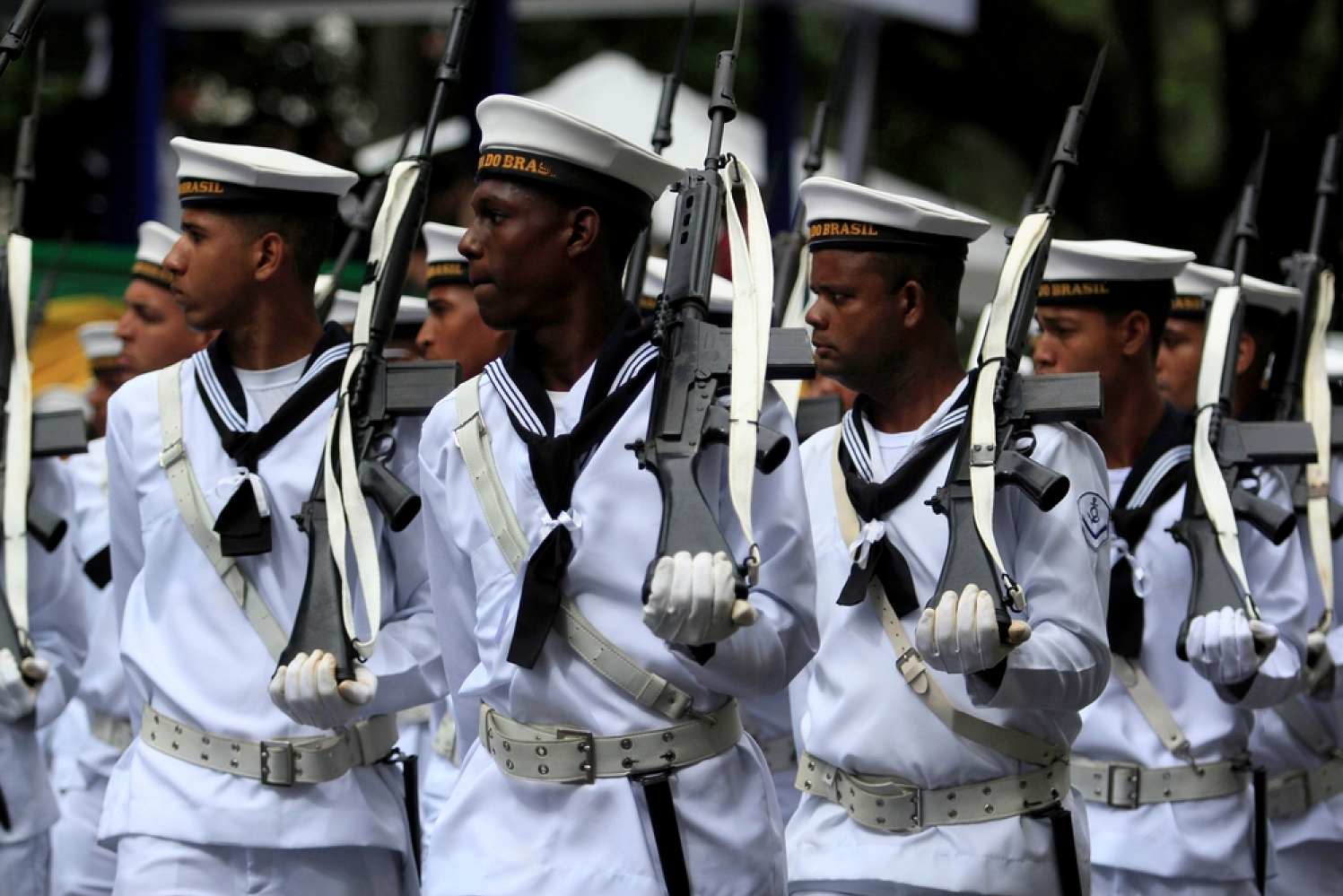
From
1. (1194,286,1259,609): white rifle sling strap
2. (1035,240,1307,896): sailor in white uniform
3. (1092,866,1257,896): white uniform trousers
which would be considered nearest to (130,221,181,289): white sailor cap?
(1035,240,1307,896): sailor in white uniform

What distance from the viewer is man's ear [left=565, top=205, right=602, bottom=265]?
4.31 meters

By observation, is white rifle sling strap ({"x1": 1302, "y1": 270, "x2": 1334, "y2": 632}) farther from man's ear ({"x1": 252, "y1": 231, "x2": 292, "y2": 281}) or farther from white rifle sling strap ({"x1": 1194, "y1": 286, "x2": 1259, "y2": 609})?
man's ear ({"x1": 252, "y1": 231, "x2": 292, "y2": 281})

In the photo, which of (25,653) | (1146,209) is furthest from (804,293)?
(1146,209)

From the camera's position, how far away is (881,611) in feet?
15.2

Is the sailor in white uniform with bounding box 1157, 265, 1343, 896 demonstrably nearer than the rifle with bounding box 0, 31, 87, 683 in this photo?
No

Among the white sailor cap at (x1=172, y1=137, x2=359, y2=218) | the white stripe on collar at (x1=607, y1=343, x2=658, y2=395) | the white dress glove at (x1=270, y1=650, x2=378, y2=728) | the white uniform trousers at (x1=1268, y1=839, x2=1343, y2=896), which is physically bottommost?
the white uniform trousers at (x1=1268, y1=839, x2=1343, y2=896)

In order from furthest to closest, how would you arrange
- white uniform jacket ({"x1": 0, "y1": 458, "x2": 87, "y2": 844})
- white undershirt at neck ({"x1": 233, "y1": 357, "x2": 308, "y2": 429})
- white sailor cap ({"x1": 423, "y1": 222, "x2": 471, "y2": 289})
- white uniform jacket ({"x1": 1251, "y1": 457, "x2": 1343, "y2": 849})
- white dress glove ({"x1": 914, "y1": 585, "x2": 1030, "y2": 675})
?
white sailor cap ({"x1": 423, "y1": 222, "x2": 471, "y2": 289})
white uniform jacket ({"x1": 1251, "y1": 457, "x2": 1343, "y2": 849})
white uniform jacket ({"x1": 0, "y1": 458, "x2": 87, "y2": 844})
white undershirt at neck ({"x1": 233, "y1": 357, "x2": 308, "y2": 429})
white dress glove ({"x1": 914, "y1": 585, "x2": 1030, "y2": 675})

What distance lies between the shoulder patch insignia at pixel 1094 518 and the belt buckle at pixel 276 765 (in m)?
1.92

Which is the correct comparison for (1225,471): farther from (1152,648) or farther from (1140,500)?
(1152,648)

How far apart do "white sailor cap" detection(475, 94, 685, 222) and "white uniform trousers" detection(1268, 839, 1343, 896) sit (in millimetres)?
3587

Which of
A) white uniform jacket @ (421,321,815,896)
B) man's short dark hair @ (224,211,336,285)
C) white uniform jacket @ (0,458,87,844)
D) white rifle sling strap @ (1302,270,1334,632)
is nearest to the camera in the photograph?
white uniform jacket @ (421,321,815,896)

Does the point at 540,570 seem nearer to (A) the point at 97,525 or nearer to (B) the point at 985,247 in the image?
(A) the point at 97,525

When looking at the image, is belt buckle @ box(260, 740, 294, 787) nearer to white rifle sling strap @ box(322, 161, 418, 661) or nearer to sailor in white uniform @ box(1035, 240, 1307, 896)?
white rifle sling strap @ box(322, 161, 418, 661)

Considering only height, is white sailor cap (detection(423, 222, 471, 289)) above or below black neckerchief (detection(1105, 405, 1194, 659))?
above
